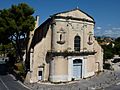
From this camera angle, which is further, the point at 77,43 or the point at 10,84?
the point at 77,43

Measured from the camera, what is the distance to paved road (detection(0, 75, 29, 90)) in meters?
34.3

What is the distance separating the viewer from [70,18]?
39.6m

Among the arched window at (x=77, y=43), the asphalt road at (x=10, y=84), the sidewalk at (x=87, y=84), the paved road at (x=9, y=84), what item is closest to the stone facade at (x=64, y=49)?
the arched window at (x=77, y=43)

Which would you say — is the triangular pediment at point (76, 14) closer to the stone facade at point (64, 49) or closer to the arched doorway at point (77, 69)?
the stone facade at point (64, 49)

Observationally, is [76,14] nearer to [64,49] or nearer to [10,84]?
[64,49]

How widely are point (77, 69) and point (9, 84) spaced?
11.7 meters

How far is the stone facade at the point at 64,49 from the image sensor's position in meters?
38.3

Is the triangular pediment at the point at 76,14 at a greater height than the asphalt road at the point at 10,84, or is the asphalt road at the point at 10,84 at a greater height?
the triangular pediment at the point at 76,14

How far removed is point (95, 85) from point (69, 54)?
6.61m

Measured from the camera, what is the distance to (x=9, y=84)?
120 ft

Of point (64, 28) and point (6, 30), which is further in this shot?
point (6, 30)

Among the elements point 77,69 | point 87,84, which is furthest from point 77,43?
point 87,84

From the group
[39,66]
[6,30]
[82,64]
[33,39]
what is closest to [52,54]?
[39,66]

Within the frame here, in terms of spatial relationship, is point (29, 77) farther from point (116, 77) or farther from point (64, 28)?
point (116, 77)
